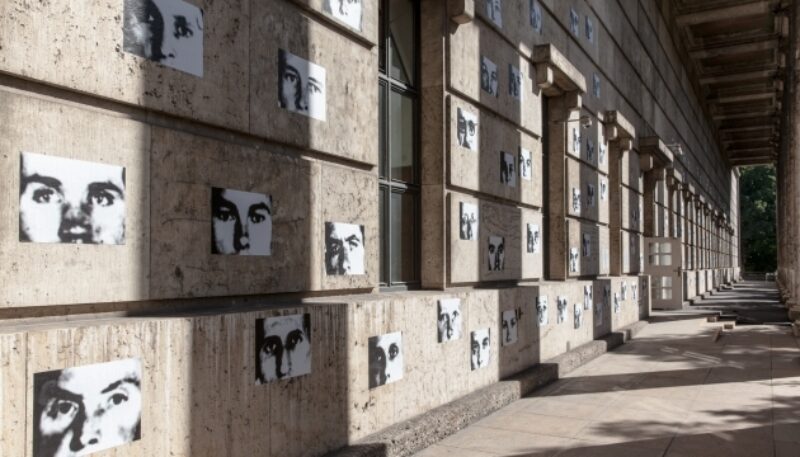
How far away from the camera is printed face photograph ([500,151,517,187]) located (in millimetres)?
7992

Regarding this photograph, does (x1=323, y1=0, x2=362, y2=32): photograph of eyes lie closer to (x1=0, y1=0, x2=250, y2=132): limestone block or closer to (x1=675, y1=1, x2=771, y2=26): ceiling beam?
(x1=0, y1=0, x2=250, y2=132): limestone block

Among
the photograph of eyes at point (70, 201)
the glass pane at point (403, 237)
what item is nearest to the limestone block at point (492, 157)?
the glass pane at point (403, 237)

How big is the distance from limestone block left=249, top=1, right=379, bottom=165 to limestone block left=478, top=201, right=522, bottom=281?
2.31 metres

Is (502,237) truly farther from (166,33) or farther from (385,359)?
(166,33)

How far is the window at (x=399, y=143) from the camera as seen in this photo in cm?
607

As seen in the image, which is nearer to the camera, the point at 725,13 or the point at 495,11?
the point at 495,11

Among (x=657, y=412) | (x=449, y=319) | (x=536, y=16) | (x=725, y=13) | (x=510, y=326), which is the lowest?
(x=657, y=412)

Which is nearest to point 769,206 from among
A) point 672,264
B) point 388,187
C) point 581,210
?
point 672,264

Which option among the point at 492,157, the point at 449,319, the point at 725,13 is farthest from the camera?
the point at 725,13

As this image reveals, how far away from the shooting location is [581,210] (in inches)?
442

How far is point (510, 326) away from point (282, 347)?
156 inches

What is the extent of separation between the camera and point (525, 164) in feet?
28.8

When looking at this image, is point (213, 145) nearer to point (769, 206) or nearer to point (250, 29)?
point (250, 29)

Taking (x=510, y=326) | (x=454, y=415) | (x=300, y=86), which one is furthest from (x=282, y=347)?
(x=510, y=326)
